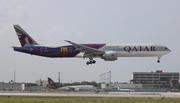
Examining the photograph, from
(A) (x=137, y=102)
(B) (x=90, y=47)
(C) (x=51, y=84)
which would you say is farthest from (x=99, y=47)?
(C) (x=51, y=84)

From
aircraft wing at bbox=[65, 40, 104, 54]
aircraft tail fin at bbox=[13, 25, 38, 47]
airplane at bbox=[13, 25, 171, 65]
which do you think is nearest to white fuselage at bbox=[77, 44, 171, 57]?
airplane at bbox=[13, 25, 171, 65]

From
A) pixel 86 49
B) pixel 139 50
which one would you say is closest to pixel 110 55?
pixel 86 49

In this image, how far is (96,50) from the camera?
78375 mm

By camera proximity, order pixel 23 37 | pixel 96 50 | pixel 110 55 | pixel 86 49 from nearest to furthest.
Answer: pixel 110 55 < pixel 96 50 < pixel 86 49 < pixel 23 37

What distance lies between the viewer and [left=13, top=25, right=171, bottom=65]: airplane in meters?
78.2

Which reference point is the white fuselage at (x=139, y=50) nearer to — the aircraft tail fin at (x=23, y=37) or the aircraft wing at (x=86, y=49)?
the aircraft wing at (x=86, y=49)

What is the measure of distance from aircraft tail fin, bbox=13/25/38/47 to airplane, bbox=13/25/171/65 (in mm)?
1008

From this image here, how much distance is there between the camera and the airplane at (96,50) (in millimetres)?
78188

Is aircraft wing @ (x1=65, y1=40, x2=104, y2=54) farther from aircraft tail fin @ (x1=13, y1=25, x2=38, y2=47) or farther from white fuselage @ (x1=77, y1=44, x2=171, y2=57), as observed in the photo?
aircraft tail fin @ (x1=13, y1=25, x2=38, y2=47)

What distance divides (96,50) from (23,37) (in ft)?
62.5

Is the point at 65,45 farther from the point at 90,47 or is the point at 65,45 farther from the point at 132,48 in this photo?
the point at 132,48

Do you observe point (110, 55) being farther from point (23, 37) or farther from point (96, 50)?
point (23, 37)

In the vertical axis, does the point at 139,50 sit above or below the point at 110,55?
above

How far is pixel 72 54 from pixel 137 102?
32.5 m
